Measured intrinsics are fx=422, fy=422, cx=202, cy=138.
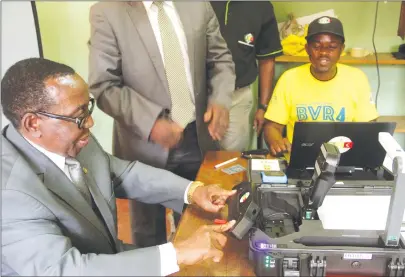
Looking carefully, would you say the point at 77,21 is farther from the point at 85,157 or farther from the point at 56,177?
the point at 56,177

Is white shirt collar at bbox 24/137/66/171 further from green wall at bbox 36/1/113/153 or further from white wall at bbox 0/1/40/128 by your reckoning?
green wall at bbox 36/1/113/153

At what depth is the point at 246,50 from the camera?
2.48 m

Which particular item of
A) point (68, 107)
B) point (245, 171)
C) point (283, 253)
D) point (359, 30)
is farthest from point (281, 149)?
point (359, 30)

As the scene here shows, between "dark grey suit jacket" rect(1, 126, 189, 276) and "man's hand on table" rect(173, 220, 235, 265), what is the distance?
2.6 inches

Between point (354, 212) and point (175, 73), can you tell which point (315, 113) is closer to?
point (175, 73)

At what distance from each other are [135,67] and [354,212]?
1.03 metres

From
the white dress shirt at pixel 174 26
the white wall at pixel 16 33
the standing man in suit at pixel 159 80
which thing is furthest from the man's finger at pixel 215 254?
the white wall at pixel 16 33

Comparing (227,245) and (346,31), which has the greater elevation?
(346,31)

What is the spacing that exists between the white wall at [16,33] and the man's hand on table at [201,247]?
1.59 meters

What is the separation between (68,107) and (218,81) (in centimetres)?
91

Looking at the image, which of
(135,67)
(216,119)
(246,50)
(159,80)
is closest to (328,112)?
(216,119)

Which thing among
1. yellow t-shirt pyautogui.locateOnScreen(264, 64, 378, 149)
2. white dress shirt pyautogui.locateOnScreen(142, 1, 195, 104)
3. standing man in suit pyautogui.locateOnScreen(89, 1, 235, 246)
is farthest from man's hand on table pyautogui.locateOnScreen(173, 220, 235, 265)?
yellow t-shirt pyautogui.locateOnScreen(264, 64, 378, 149)

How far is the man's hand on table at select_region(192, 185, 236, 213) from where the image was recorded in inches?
53.6

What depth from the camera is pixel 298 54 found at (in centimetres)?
281
